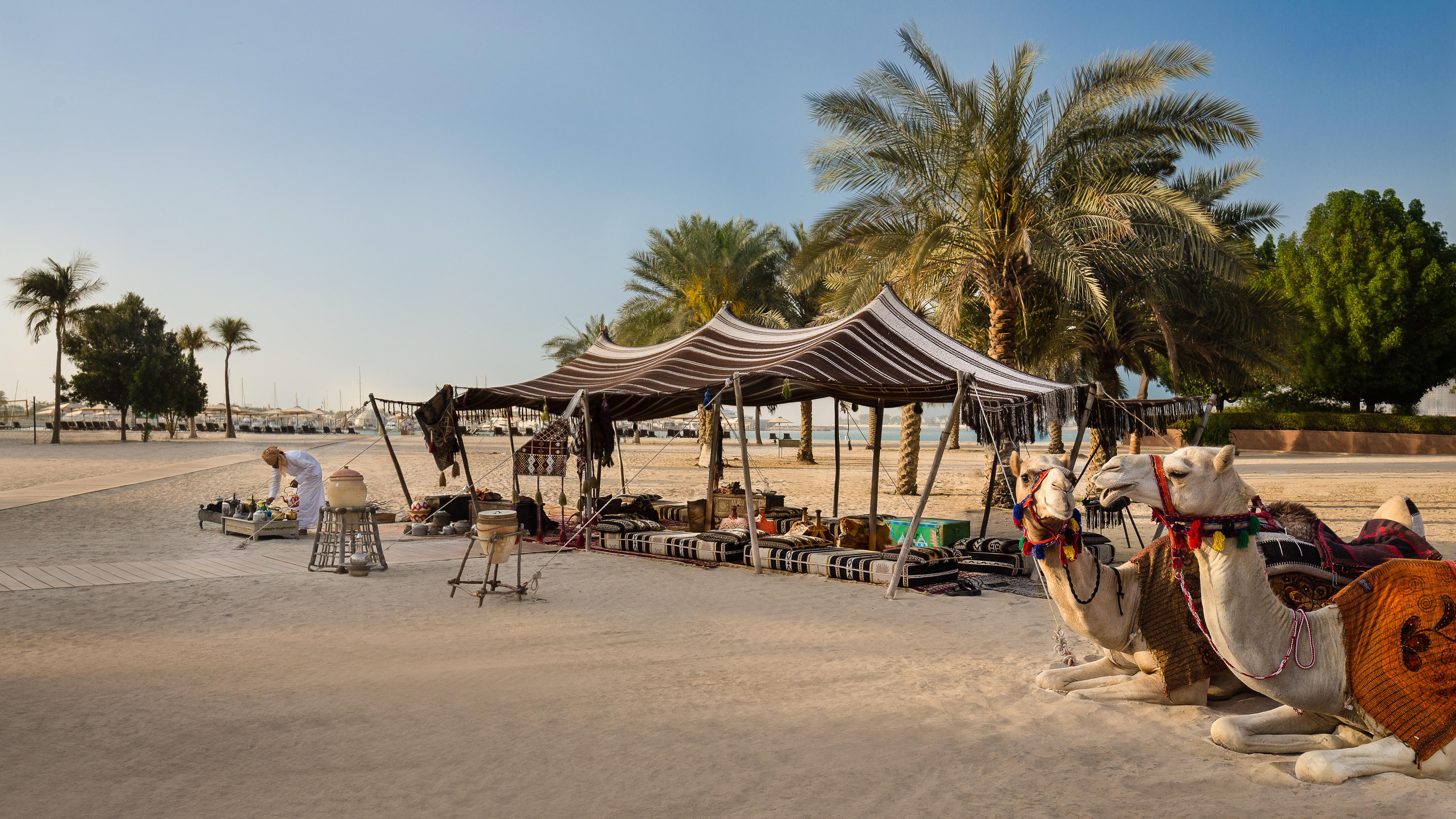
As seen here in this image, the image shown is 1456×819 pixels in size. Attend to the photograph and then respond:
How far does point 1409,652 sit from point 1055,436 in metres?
21.9

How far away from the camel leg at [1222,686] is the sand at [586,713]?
7cm

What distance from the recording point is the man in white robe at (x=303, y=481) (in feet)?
43.2

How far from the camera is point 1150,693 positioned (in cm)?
512

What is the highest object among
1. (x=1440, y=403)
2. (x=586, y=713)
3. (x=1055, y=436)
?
(x=1440, y=403)

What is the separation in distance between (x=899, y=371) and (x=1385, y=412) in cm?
4640

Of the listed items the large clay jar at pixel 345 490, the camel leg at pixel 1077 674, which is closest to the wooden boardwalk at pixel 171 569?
the large clay jar at pixel 345 490

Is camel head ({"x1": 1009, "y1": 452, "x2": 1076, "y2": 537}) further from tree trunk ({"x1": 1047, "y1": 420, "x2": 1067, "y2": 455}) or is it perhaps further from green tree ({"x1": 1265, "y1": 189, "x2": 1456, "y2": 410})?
green tree ({"x1": 1265, "y1": 189, "x2": 1456, "y2": 410})

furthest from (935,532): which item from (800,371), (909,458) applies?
(909,458)

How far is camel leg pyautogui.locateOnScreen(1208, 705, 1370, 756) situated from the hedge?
38997 millimetres

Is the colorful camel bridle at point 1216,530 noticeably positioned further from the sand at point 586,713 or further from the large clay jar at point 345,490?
the large clay jar at point 345,490

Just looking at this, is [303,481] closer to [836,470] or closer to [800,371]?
[800,371]

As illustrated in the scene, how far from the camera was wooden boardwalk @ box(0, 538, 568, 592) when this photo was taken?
934 cm

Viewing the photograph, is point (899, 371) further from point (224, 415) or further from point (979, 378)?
point (224, 415)

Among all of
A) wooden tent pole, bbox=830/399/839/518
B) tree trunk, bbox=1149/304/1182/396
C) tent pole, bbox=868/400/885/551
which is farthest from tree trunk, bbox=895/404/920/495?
tent pole, bbox=868/400/885/551
